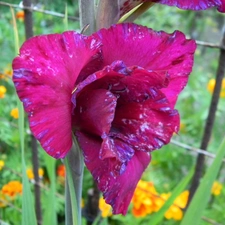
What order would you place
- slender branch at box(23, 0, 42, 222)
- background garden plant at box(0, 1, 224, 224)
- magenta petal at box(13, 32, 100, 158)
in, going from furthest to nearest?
background garden plant at box(0, 1, 224, 224) < slender branch at box(23, 0, 42, 222) < magenta petal at box(13, 32, 100, 158)

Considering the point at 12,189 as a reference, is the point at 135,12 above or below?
above

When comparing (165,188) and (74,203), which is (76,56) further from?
(165,188)

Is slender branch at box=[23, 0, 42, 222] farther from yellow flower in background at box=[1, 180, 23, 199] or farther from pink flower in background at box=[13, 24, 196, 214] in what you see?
pink flower in background at box=[13, 24, 196, 214]

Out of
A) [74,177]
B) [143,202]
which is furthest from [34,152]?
[74,177]

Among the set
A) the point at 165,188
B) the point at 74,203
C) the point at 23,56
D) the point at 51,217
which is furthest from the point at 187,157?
the point at 23,56

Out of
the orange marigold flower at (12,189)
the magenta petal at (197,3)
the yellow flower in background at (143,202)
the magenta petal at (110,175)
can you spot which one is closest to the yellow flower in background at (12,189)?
the orange marigold flower at (12,189)

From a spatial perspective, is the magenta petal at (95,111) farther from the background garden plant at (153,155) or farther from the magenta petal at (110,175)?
the background garden plant at (153,155)

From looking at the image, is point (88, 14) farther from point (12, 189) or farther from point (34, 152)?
point (12, 189)

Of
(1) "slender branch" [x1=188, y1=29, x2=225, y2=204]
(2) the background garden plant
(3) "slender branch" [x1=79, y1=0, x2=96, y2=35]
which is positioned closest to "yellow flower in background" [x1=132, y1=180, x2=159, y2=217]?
(2) the background garden plant
